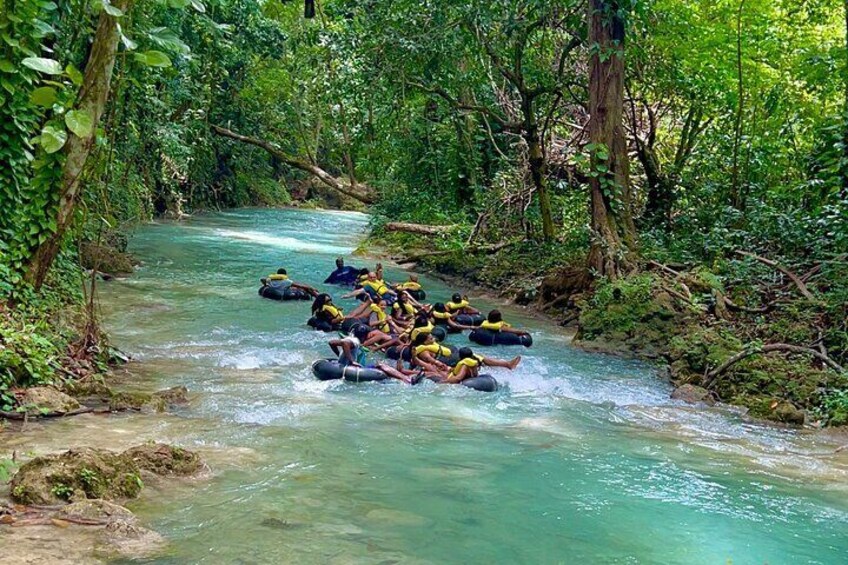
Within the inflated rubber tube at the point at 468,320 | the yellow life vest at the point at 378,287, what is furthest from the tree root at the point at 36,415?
the yellow life vest at the point at 378,287

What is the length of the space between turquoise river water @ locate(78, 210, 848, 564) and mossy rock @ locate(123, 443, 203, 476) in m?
0.21

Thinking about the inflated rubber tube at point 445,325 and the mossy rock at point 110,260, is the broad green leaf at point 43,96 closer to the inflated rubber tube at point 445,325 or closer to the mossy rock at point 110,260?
the inflated rubber tube at point 445,325

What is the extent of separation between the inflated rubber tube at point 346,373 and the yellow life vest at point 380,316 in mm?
2956

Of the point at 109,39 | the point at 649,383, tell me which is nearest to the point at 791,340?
the point at 649,383

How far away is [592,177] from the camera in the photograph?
1520cm

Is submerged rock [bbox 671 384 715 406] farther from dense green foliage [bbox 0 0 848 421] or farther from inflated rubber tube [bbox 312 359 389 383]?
inflated rubber tube [bbox 312 359 389 383]

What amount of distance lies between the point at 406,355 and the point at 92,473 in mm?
6676

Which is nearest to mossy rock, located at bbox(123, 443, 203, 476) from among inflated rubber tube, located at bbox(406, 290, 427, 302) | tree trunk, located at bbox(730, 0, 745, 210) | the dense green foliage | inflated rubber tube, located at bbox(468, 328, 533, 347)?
the dense green foliage

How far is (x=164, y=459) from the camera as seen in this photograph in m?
6.43

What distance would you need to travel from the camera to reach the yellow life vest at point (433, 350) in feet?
38.1

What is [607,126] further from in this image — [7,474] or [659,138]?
[7,474]

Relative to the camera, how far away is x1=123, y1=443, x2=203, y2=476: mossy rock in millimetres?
6340

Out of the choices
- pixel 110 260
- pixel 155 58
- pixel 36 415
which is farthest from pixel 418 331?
pixel 110 260

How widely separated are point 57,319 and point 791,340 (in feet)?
29.9
